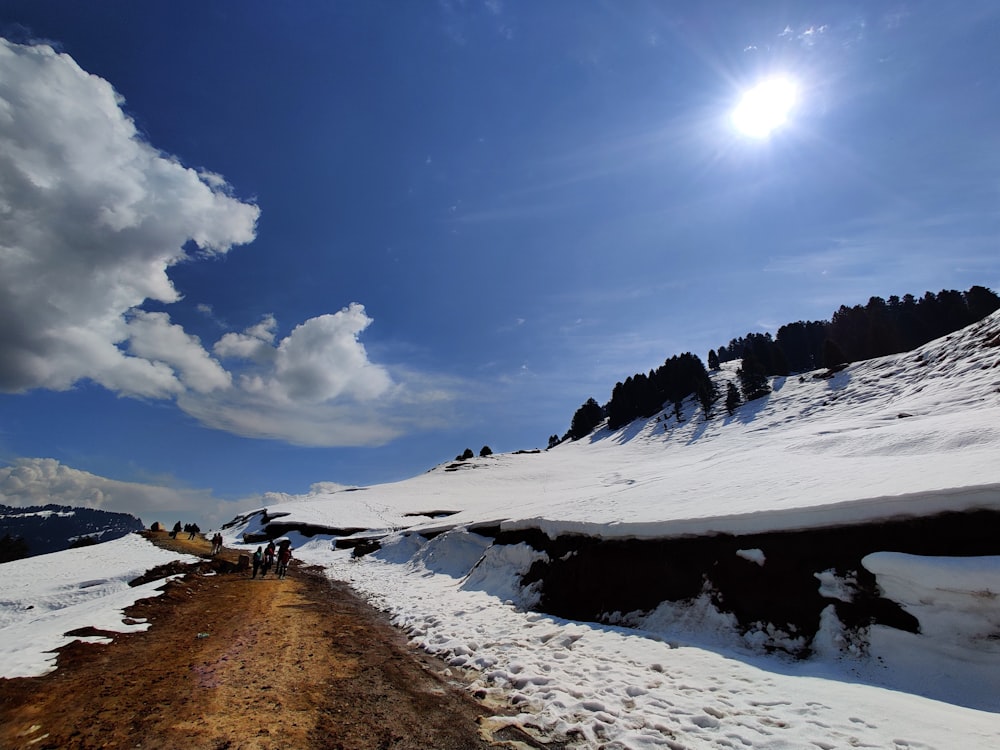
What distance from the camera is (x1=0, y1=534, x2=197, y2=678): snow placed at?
366 inches

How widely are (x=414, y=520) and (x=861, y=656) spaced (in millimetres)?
43978

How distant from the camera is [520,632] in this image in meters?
11.2

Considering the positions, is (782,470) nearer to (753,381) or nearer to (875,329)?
(753,381)

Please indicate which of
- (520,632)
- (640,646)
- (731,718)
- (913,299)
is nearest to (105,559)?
(520,632)

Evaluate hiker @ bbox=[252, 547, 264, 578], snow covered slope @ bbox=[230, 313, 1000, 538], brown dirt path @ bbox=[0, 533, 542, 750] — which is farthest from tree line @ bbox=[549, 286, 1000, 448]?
brown dirt path @ bbox=[0, 533, 542, 750]

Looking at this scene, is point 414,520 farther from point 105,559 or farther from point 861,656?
point 861,656

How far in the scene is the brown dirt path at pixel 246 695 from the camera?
562cm

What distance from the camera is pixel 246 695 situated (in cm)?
694

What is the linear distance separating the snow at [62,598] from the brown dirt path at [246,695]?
2.38 feet

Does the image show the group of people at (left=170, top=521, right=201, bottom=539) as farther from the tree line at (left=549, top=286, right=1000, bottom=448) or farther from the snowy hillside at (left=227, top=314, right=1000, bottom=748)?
the tree line at (left=549, top=286, right=1000, bottom=448)

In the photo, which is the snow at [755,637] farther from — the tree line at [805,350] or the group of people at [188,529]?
the tree line at [805,350]

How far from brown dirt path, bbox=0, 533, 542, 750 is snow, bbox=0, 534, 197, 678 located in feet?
2.38

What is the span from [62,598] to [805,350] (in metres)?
141

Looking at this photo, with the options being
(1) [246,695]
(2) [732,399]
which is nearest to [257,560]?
(1) [246,695]
